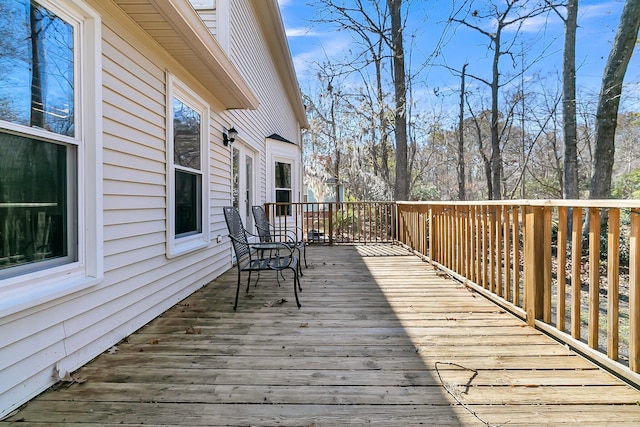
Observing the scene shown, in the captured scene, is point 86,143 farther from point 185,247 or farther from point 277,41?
point 277,41

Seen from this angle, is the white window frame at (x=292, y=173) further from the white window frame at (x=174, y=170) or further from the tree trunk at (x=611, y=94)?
the tree trunk at (x=611, y=94)

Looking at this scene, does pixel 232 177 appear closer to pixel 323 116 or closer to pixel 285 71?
pixel 285 71

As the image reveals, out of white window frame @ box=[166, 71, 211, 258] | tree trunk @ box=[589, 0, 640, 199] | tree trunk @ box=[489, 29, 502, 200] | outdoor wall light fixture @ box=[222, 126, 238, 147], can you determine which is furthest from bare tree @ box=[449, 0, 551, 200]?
white window frame @ box=[166, 71, 211, 258]

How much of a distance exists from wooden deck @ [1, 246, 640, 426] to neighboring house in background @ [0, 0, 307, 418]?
0.30 meters

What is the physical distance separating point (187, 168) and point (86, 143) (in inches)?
59.8

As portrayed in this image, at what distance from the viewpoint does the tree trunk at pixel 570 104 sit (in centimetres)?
757

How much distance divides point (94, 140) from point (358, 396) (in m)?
2.26

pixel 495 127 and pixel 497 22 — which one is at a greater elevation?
pixel 497 22

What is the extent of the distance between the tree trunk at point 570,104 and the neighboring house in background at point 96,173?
790 centimetres

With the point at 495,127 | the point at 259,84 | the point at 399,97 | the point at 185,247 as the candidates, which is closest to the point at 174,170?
the point at 185,247

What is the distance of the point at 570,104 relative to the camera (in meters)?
7.68

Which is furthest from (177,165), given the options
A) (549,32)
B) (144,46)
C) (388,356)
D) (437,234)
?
(549,32)

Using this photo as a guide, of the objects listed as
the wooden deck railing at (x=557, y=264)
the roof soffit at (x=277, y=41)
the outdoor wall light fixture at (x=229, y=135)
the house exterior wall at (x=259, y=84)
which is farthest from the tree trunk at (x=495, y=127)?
the outdoor wall light fixture at (x=229, y=135)

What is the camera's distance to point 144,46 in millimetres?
2684
